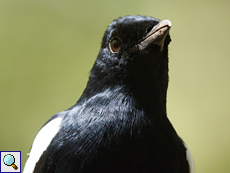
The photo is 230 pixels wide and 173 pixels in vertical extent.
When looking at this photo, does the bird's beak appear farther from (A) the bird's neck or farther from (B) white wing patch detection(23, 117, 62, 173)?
(B) white wing patch detection(23, 117, 62, 173)

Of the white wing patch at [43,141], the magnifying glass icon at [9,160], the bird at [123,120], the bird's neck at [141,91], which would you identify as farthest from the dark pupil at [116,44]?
the magnifying glass icon at [9,160]

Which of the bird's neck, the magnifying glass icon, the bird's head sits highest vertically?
the bird's head

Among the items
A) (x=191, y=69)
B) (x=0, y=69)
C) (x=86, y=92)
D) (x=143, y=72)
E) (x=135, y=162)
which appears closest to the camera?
(x=135, y=162)

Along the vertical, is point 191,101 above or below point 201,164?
above

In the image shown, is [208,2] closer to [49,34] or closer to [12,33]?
[49,34]

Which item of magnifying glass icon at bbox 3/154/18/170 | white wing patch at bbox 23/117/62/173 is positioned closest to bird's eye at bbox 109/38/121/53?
white wing patch at bbox 23/117/62/173

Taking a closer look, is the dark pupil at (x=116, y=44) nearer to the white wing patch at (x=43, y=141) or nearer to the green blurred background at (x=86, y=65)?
the white wing patch at (x=43, y=141)

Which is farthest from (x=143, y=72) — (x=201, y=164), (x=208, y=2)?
(x=208, y=2)

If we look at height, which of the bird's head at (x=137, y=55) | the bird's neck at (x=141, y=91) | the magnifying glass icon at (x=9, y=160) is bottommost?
the magnifying glass icon at (x=9, y=160)

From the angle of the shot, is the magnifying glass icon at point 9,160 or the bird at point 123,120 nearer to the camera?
the bird at point 123,120
